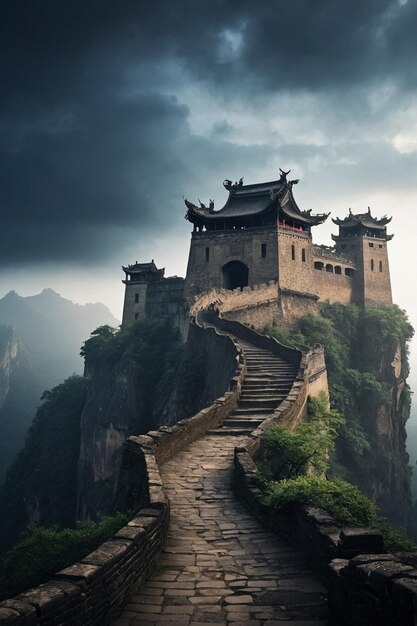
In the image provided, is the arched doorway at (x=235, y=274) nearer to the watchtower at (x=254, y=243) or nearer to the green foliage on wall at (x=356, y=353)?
the watchtower at (x=254, y=243)

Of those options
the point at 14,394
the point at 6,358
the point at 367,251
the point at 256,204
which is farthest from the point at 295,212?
the point at 6,358

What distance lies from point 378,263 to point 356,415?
55.7ft

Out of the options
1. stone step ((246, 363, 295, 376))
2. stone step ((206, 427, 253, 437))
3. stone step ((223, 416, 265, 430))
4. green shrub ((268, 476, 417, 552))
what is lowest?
green shrub ((268, 476, 417, 552))

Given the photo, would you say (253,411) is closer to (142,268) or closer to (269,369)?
(269,369)

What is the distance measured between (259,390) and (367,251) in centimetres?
3199

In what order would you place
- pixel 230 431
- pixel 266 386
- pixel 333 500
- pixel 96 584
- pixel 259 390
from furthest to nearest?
1. pixel 266 386
2. pixel 259 390
3. pixel 230 431
4. pixel 333 500
5. pixel 96 584

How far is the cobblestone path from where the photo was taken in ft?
15.1

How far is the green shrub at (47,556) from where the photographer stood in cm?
645

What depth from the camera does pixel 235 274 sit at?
3694 centimetres

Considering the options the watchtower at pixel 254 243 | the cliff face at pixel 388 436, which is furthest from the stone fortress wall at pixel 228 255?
the cliff face at pixel 388 436

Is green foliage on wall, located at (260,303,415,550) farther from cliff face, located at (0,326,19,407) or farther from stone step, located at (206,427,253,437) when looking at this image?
cliff face, located at (0,326,19,407)

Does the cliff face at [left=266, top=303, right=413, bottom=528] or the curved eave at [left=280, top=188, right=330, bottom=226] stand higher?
the curved eave at [left=280, top=188, right=330, bottom=226]

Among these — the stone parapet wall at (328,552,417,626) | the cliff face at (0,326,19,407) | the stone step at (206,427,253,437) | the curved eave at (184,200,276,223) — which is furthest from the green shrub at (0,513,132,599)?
the cliff face at (0,326,19,407)

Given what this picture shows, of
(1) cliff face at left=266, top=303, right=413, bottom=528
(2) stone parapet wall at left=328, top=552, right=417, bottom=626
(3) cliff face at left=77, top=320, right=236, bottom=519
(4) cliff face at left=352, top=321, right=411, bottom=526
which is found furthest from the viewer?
(4) cliff face at left=352, top=321, right=411, bottom=526
